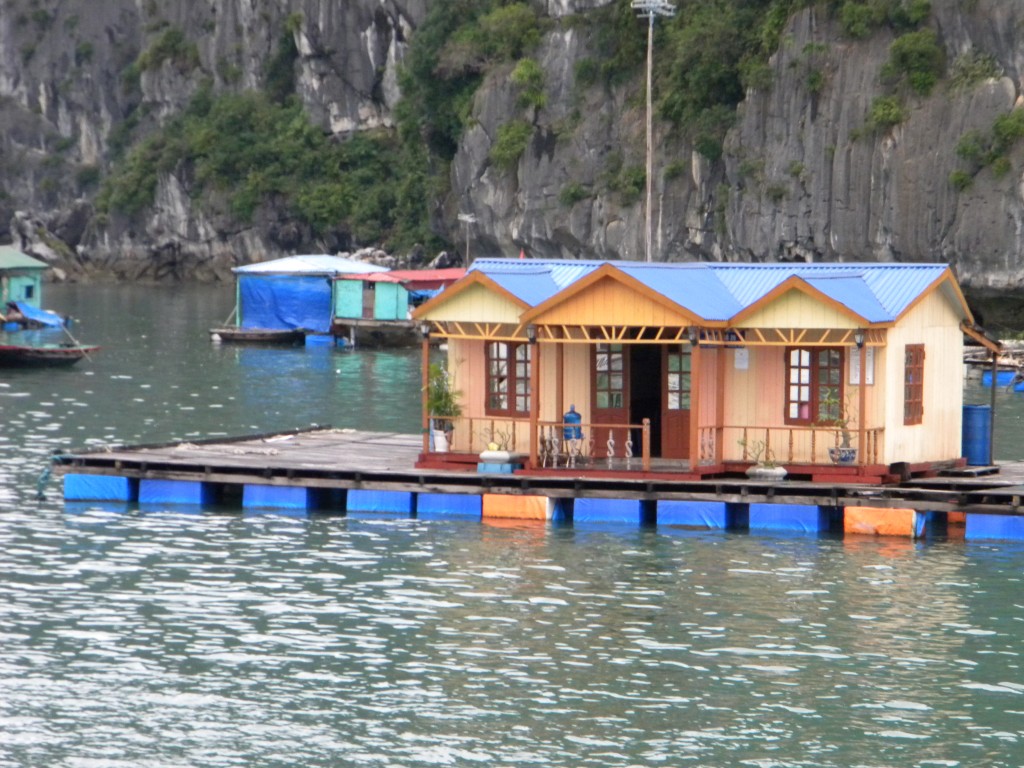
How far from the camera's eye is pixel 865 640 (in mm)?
24344

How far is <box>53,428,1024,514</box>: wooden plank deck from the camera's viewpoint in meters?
30.6

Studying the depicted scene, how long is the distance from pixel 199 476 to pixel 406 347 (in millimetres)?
44297

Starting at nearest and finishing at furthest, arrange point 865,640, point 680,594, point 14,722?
1. point 14,722
2. point 865,640
3. point 680,594

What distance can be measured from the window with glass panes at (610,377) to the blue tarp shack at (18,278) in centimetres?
5301

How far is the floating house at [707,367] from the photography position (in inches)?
1235

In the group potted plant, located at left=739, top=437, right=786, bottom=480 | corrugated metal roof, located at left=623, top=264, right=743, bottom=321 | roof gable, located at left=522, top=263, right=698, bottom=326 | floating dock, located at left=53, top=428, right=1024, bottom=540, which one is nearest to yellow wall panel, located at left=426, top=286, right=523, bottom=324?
roof gable, located at left=522, top=263, right=698, bottom=326

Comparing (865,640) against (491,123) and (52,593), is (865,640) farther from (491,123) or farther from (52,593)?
(491,123)

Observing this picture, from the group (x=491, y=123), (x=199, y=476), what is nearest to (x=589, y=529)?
(x=199, y=476)

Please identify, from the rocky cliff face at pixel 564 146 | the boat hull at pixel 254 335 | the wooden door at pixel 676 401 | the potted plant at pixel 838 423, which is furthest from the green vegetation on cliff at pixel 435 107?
the potted plant at pixel 838 423

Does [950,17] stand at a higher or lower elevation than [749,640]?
higher

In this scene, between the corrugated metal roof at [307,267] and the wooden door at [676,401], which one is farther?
the corrugated metal roof at [307,267]

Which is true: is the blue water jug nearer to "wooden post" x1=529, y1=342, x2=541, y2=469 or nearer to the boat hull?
"wooden post" x1=529, y1=342, x2=541, y2=469

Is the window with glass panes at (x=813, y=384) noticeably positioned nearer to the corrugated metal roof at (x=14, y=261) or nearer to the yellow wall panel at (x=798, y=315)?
the yellow wall panel at (x=798, y=315)

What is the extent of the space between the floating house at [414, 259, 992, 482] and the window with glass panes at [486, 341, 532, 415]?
2 centimetres
